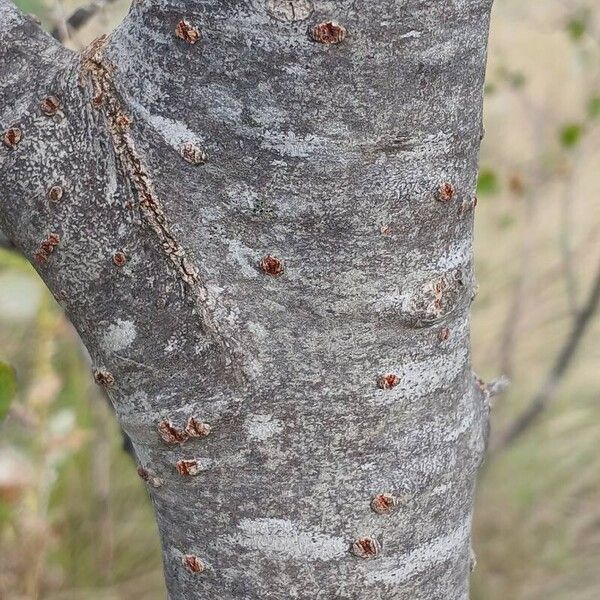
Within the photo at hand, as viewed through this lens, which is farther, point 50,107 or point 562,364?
point 562,364

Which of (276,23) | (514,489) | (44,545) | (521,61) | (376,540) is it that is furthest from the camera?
(521,61)

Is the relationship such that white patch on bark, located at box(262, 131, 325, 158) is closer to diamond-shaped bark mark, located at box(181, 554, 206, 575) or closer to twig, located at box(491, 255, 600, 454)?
diamond-shaped bark mark, located at box(181, 554, 206, 575)

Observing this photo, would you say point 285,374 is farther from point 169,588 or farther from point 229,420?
point 169,588

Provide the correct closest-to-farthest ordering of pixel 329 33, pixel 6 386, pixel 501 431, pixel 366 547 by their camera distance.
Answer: pixel 329 33 → pixel 366 547 → pixel 6 386 → pixel 501 431

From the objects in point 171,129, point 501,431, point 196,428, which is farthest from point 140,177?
point 501,431

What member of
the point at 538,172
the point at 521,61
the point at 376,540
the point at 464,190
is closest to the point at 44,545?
the point at 376,540

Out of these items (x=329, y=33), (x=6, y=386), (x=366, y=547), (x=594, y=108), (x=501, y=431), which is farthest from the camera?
(x=501, y=431)

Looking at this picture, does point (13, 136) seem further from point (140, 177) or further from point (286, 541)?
point (286, 541)

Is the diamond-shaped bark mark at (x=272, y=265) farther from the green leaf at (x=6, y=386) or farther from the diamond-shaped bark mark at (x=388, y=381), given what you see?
the green leaf at (x=6, y=386)
